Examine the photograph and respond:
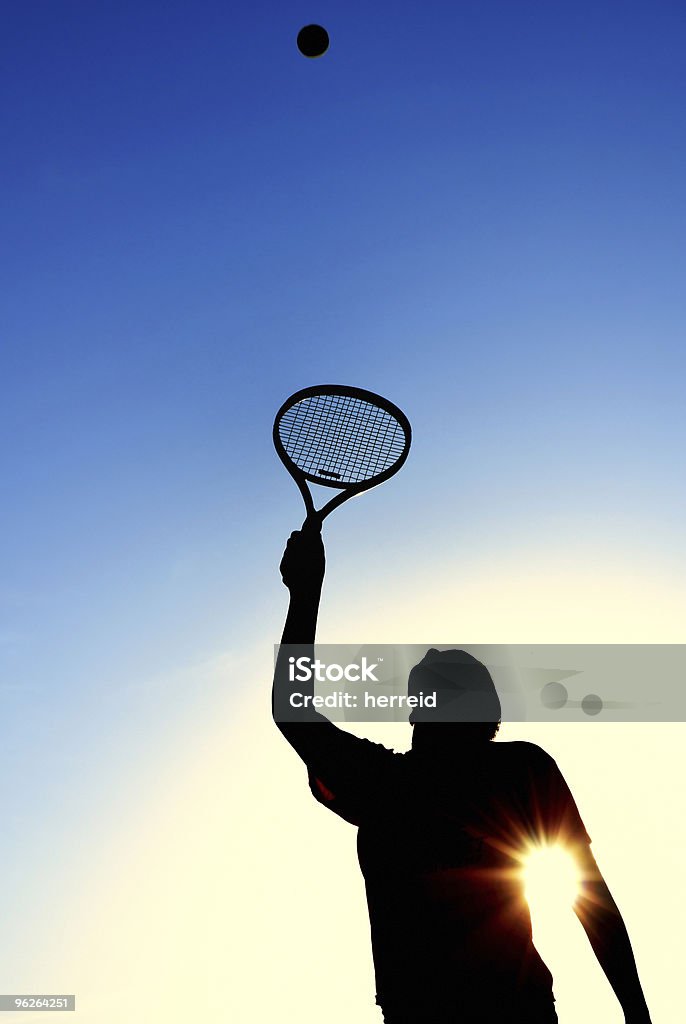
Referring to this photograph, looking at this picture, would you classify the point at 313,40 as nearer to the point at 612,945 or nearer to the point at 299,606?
the point at 299,606

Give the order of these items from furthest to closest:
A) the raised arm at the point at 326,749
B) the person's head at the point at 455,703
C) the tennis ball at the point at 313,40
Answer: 1. the tennis ball at the point at 313,40
2. the person's head at the point at 455,703
3. the raised arm at the point at 326,749

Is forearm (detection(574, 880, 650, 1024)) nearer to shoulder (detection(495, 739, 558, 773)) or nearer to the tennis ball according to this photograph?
shoulder (detection(495, 739, 558, 773))

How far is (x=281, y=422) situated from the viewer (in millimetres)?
5043

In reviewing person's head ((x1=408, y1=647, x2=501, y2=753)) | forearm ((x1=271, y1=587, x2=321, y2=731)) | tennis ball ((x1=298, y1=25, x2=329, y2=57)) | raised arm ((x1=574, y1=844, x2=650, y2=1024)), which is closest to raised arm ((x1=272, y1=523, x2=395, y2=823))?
forearm ((x1=271, y1=587, x2=321, y2=731))

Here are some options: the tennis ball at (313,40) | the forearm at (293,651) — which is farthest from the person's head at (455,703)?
the tennis ball at (313,40)

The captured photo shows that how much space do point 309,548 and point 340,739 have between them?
0.76 meters

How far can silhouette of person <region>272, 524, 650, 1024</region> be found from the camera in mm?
2102

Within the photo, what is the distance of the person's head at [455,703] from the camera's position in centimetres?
241

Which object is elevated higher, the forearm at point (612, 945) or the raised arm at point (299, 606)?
the raised arm at point (299, 606)

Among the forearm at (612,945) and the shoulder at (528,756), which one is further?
the shoulder at (528,756)

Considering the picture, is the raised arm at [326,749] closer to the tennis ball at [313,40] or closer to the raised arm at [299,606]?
the raised arm at [299,606]

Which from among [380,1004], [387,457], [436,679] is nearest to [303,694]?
[436,679]

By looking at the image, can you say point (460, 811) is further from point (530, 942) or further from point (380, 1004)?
point (380, 1004)

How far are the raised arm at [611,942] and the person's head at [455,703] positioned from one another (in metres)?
0.52
